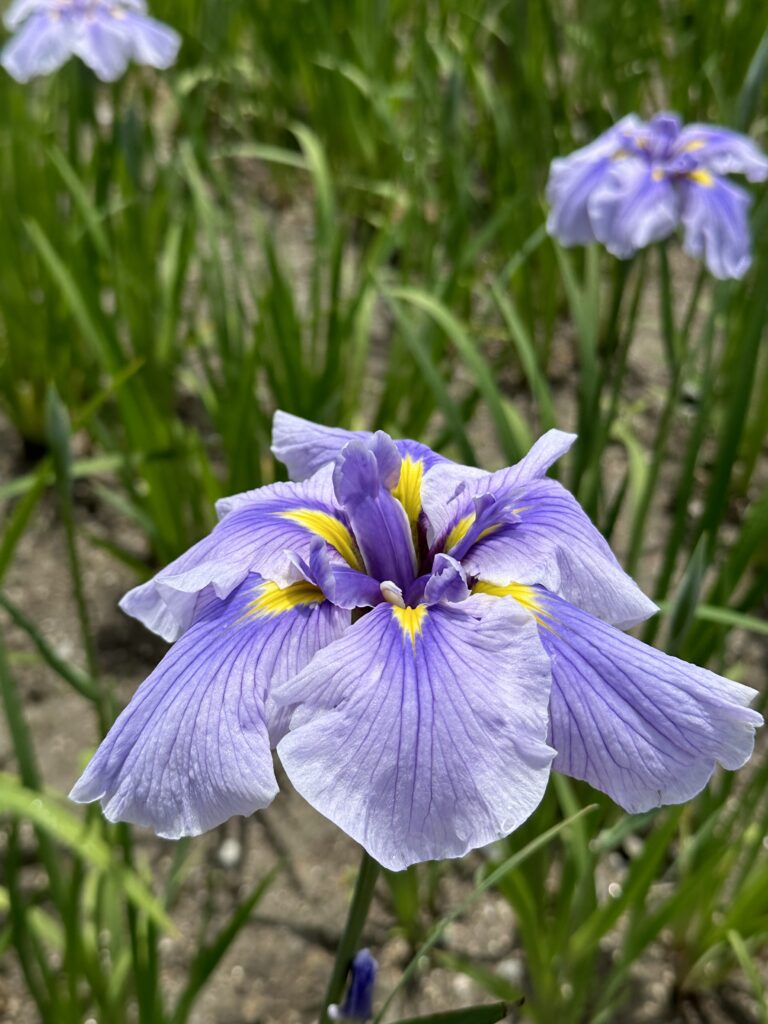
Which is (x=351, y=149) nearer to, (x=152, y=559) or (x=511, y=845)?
(x=152, y=559)

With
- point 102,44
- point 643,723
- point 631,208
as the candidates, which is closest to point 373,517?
point 643,723

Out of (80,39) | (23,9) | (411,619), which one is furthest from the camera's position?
(23,9)

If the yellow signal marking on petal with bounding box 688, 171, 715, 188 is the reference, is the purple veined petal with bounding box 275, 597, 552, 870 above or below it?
below

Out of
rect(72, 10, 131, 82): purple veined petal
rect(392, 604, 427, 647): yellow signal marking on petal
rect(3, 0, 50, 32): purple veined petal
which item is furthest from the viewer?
rect(3, 0, 50, 32): purple veined petal

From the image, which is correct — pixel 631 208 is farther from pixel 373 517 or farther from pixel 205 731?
pixel 205 731

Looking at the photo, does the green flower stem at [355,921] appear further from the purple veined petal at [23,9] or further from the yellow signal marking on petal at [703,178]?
the purple veined petal at [23,9]

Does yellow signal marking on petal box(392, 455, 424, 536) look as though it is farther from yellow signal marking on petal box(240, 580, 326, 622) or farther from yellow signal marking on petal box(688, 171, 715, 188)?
yellow signal marking on petal box(688, 171, 715, 188)

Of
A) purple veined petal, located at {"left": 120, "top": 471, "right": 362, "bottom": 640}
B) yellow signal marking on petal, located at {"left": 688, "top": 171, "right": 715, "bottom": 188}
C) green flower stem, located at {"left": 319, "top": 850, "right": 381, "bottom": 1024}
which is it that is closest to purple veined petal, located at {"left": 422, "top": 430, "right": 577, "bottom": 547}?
purple veined petal, located at {"left": 120, "top": 471, "right": 362, "bottom": 640}
